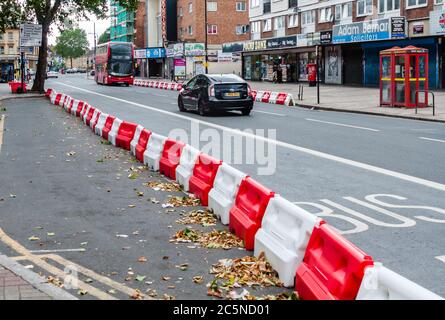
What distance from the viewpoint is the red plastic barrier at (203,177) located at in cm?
904

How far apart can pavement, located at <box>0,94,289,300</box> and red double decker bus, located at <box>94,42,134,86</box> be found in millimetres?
47415

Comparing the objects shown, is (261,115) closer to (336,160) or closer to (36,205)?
(336,160)

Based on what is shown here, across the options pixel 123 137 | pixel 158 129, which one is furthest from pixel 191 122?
pixel 123 137

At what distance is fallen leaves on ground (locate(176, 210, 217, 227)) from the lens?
8.07 meters

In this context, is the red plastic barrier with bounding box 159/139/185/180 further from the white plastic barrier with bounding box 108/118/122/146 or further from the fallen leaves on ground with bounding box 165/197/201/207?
the white plastic barrier with bounding box 108/118/122/146

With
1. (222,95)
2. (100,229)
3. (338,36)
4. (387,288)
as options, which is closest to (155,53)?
(338,36)

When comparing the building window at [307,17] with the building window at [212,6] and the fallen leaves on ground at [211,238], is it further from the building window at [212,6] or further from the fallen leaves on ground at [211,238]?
the fallen leaves on ground at [211,238]

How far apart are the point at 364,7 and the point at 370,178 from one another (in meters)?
38.1

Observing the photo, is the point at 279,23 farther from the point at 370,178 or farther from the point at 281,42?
the point at 370,178

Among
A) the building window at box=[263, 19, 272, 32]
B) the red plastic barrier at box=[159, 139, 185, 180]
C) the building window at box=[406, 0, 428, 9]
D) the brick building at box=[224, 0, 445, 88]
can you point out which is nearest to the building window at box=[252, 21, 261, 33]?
the brick building at box=[224, 0, 445, 88]

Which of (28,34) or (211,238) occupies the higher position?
(28,34)

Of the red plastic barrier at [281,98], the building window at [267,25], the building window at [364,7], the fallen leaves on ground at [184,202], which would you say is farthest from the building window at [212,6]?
the fallen leaves on ground at [184,202]

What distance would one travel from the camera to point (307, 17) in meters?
55.3

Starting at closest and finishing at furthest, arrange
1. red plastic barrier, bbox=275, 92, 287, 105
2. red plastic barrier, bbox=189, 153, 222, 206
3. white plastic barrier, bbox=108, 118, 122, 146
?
red plastic barrier, bbox=189, 153, 222, 206
white plastic barrier, bbox=108, 118, 122, 146
red plastic barrier, bbox=275, 92, 287, 105
